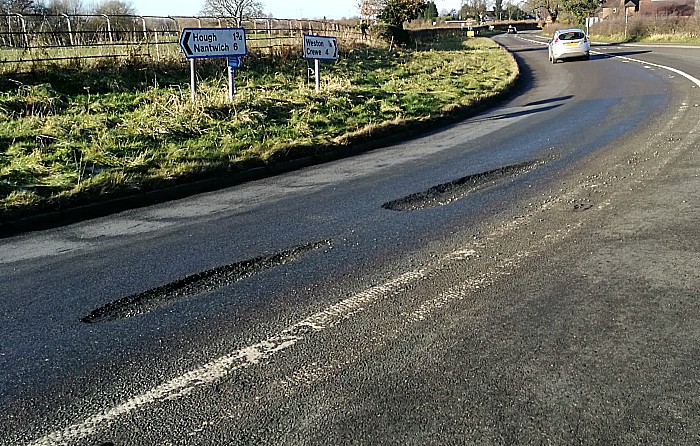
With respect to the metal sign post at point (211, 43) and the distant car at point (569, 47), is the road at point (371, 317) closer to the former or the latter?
the metal sign post at point (211, 43)

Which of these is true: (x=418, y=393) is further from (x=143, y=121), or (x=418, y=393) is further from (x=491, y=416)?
(x=143, y=121)

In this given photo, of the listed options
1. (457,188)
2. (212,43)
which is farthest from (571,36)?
(457,188)

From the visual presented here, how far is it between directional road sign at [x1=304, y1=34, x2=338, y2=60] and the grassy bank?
0.95 meters

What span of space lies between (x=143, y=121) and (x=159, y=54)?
7.31 m

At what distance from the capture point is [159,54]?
18438 mm

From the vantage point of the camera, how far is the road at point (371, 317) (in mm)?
2988

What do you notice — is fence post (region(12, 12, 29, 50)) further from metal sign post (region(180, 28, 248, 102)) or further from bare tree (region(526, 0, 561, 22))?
bare tree (region(526, 0, 561, 22))

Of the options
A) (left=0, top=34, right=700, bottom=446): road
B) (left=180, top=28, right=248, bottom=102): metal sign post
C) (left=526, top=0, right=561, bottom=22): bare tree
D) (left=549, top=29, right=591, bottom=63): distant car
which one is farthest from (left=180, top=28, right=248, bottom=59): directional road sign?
(left=526, top=0, right=561, bottom=22): bare tree

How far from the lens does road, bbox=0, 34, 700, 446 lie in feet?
9.80

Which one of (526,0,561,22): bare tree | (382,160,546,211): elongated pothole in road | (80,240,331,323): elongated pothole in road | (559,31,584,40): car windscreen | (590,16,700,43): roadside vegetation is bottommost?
(80,240,331,323): elongated pothole in road

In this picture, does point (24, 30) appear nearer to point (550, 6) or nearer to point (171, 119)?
point (171, 119)

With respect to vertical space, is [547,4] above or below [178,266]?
above

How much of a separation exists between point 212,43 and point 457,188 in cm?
731

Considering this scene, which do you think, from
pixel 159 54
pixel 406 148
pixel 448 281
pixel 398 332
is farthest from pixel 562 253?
pixel 159 54
